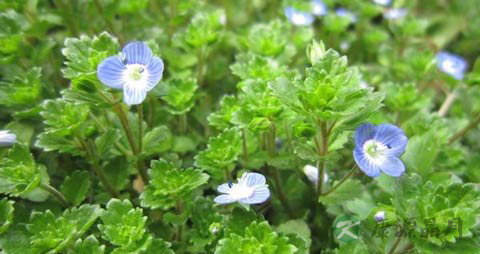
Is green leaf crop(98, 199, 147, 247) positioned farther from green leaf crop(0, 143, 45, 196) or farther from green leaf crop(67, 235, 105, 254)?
green leaf crop(0, 143, 45, 196)

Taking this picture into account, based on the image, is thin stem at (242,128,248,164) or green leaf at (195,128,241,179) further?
thin stem at (242,128,248,164)

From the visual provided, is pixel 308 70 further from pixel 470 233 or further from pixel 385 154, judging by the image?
pixel 470 233

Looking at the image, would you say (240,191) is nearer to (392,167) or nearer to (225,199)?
(225,199)

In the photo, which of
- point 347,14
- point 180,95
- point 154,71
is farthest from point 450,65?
point 154,71

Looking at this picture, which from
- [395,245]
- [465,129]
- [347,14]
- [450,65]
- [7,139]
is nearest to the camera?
[395,245]

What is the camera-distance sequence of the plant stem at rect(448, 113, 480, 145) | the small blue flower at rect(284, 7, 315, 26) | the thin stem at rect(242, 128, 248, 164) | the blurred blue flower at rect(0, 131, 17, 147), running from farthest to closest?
the small blue flower at rect(284, 7, 315, 26), the plant stem at rect(448, 113, 480, 145), the thin stem at rect(242, 128, 248, 164), the blurred blue flower at rect(0, 131, 17, 147)

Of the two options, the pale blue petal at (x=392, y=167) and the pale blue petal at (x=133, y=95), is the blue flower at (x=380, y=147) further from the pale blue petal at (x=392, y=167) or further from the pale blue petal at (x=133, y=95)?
the pale blue petal at (x=133, y=95)

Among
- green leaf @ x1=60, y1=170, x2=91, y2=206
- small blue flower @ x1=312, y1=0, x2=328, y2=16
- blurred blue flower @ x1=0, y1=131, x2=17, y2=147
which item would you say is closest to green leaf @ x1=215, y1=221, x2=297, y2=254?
green leaf @ x1=60, y1=170, x2=91, y2=206
